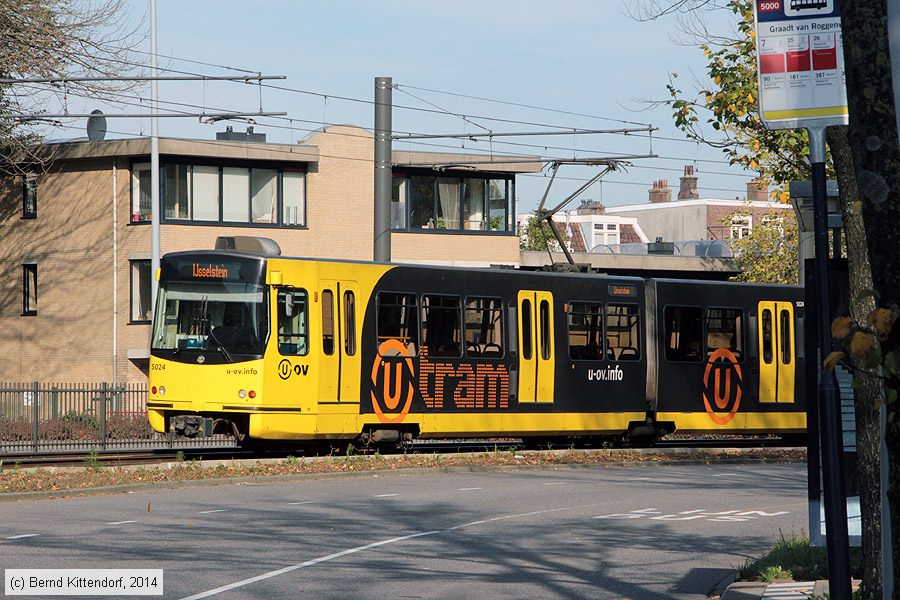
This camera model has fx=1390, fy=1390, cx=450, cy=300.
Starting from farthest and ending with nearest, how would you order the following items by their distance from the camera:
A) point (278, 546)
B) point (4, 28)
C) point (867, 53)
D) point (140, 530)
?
point (4, 28), point (140, 530), point (278, 546), point (867, 53)

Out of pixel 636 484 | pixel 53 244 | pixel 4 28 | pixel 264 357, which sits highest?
pixel 4 28

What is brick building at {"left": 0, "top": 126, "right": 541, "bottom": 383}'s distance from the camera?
43.0 metres

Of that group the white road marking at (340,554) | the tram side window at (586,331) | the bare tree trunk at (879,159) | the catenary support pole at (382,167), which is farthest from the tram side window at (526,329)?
the bare tree trunk at (879,159)

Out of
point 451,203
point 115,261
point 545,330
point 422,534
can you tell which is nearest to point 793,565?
point 422,534

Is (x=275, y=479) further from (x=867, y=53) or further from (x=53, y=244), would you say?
(x=53, y=244)

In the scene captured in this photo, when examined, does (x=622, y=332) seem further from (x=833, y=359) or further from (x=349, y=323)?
(x=833, y=359)

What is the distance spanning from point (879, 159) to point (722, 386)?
23041 millimetres

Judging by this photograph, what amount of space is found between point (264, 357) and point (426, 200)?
26671mm

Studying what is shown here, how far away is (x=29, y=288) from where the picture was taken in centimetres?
4475

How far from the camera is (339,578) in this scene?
10570 millimetres

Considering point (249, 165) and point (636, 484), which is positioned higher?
point (249, 165)

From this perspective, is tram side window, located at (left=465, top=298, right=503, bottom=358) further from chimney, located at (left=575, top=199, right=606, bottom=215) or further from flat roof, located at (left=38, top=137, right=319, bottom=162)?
chimney, located at (left=575, top=199, right=606, bottom=215)

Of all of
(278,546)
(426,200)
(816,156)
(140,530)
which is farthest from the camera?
(426,200)

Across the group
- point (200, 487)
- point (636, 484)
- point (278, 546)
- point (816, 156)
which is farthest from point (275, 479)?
point (816, 156)
